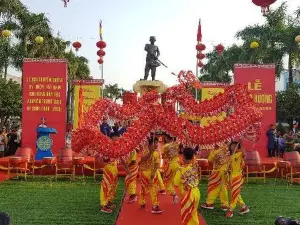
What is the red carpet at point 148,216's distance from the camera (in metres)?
6.88

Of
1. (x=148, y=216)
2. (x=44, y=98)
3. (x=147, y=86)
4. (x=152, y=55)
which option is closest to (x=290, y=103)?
(x=152, y=55)

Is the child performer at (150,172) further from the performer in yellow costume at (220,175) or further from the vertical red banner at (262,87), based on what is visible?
the vertical red banner at (262,87)

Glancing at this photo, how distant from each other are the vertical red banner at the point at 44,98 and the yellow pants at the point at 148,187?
22.5 feet

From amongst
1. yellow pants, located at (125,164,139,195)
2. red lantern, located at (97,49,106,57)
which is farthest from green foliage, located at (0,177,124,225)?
red lantern, located at (97,49,106,57)

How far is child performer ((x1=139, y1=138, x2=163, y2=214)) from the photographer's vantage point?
24.8 feet

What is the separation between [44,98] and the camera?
14219 mm

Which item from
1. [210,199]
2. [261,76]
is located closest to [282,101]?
[261,76]

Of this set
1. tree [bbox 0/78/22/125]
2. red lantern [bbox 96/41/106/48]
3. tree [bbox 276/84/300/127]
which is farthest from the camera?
tree [bbox 0/78/22/125]

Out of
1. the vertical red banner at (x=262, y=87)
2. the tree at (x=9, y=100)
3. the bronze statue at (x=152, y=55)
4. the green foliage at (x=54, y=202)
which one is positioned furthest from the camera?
the tree at (x=9, y=100)

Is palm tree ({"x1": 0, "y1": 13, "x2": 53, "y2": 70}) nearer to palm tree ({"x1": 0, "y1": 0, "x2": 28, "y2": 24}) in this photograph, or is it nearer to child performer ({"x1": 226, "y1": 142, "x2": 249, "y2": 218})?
palm tree ({"x1": 0, "y1": 0, "x2": 28, "y2": 24})

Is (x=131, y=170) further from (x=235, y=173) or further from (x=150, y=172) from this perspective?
(x=235, y=173)

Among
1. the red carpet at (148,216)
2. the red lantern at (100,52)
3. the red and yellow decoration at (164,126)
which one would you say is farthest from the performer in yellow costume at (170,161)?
the red lantern at (100,52)

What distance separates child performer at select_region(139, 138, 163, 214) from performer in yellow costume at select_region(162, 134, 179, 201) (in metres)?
0.56

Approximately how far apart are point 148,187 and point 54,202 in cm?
193
